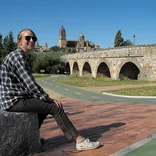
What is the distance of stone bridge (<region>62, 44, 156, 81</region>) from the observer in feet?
89.8

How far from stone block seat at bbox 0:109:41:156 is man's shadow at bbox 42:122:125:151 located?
0.34 metres

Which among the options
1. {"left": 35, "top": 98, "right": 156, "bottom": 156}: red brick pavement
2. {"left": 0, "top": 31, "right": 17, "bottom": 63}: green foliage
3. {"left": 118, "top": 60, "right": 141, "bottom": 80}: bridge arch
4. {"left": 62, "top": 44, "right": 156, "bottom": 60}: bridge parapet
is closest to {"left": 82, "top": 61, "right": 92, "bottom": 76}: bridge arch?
{"left": 62, "top": 44, "right": 156, "bottom": 60}: bridge parapet

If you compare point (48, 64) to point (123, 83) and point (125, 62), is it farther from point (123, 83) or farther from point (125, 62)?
point (123, 83)

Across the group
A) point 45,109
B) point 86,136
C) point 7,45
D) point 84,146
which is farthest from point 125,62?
point 7,45

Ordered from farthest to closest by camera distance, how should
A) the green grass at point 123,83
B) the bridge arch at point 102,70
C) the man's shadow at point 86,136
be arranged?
the bridge arch at point 102,70
the green grass at point 123,83
the man's shadow at point 86,136

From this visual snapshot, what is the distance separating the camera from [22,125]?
10.4ft

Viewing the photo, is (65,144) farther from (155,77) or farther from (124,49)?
(124,49)

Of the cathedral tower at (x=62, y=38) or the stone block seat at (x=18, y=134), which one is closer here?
the stone block seat at (x=18, y=134)

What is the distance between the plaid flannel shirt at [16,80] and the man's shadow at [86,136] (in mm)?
912

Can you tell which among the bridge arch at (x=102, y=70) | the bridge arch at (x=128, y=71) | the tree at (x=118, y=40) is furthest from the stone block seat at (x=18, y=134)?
the tree at (x=118, y=40)

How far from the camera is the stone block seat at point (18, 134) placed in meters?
3.05

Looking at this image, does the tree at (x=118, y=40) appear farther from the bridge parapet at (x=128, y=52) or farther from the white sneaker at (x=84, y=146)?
the white sneaker at (x=84, y=146)

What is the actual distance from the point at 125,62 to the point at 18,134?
29230 mm

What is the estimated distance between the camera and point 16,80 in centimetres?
326
